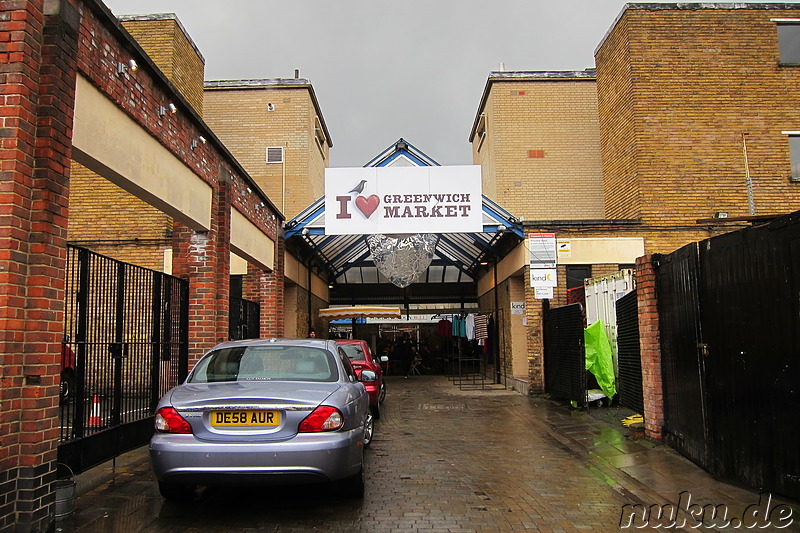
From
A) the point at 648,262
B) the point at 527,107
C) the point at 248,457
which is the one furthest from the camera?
the point at 527,107

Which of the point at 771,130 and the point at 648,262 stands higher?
the point at 771,130

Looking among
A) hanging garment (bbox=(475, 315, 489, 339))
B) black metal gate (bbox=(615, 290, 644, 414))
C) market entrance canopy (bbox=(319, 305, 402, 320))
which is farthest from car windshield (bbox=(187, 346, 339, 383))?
market entrance canopy (bbox=(319, 305, 402, 320))

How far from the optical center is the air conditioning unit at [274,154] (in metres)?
22.4

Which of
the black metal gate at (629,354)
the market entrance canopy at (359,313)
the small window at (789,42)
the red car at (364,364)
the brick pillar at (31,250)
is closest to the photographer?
the brick pillar at (31,250)

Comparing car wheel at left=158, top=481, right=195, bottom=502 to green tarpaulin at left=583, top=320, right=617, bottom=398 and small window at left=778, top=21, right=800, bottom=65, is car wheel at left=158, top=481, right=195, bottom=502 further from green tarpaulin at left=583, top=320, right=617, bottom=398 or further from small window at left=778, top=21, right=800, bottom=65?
small window at left=778, top=21, right=800, bottom=65

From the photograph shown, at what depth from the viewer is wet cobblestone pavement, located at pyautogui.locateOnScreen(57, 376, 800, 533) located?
5008mm

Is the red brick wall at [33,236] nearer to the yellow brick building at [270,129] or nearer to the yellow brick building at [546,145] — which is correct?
the yellow brick building at [546,145]

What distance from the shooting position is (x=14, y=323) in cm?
442

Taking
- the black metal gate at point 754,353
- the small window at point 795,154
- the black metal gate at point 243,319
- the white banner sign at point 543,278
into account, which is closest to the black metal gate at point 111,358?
the black metal gate at point 243,319

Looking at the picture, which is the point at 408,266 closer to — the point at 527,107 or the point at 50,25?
the point at 527,107

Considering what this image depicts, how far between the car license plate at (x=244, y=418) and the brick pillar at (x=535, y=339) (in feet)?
35.5

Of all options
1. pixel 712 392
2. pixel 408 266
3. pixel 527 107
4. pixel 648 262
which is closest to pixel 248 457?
pixel 712 392

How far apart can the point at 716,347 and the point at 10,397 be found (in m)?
6.33

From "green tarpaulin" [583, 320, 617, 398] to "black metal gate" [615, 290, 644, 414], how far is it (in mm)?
271
